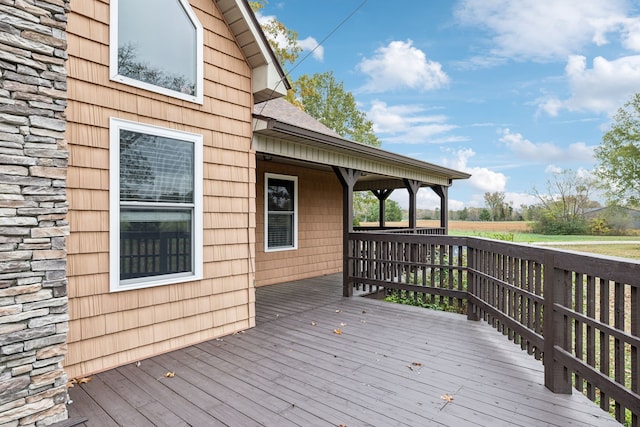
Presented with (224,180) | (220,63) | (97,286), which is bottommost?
(97,286)

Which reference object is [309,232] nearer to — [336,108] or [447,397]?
[447,397]

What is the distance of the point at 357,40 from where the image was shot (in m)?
21.0

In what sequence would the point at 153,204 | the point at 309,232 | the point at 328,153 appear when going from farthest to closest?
the point at 309,232
the point at 328,153
the point at 153,204

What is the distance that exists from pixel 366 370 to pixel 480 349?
4.33 ft

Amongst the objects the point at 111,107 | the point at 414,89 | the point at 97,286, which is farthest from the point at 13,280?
the point at 414,89

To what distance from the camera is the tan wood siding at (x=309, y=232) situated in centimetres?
682

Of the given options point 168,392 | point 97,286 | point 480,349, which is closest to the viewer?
point 168,392

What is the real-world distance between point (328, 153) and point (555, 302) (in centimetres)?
398

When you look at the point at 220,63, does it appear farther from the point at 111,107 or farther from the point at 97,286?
the point at 97,286

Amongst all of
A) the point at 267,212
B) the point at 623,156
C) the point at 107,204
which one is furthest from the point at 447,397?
the point at 623,156

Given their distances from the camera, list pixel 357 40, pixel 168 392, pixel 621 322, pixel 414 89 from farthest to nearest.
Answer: pixel 414 89 < pixel 357 40 < pixel 168 392 < pixel 621 322

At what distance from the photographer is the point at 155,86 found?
3406mm

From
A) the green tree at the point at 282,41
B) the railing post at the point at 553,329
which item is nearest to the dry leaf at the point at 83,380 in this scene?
the railing post at the point at 553,329

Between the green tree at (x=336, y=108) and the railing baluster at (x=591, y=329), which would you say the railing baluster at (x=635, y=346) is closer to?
the railing baluster at (x=591, y=329)
